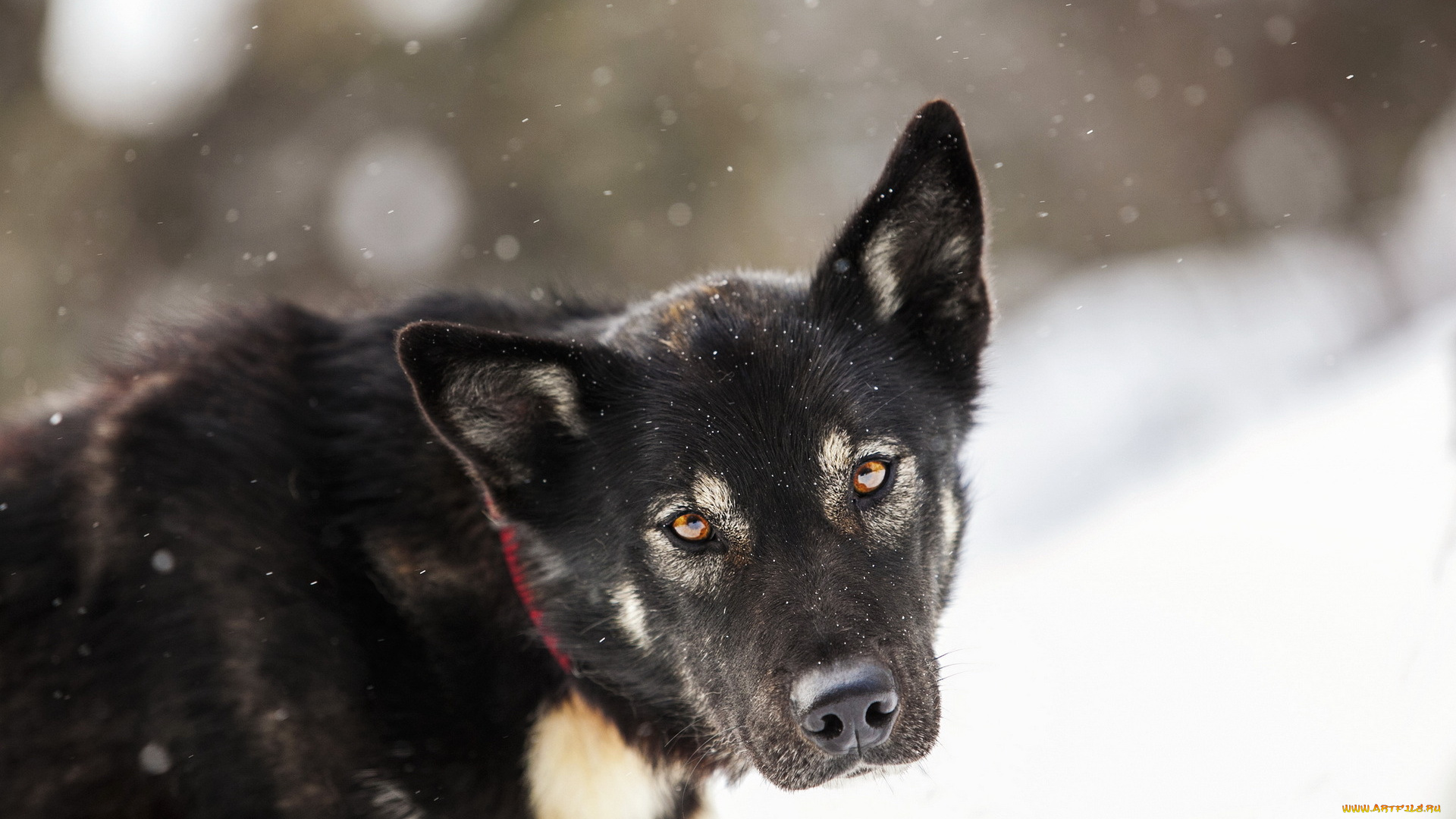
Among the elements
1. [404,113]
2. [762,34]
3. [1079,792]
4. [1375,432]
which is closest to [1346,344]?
[1375,432]

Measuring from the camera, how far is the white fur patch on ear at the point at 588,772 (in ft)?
9.06

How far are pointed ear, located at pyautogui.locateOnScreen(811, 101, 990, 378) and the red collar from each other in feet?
3.34

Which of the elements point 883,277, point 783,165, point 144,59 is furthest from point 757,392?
point 144,59

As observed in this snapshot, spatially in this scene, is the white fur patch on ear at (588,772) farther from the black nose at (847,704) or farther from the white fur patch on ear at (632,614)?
the black nose at (847,704)

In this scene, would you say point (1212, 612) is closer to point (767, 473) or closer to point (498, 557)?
point (767, 473)

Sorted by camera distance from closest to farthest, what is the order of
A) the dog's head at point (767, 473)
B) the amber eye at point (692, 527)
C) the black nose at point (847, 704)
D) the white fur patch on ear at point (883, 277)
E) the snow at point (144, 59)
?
the black nose at point (847, 704)
the dog's head at point (767, 473)
the amber eye at point (692, 527)
the white fur patch on ear at point (883, 277)
the snow at point (144, 59)

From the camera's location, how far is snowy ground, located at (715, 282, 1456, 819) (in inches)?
121

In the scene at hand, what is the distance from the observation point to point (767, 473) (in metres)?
2.55

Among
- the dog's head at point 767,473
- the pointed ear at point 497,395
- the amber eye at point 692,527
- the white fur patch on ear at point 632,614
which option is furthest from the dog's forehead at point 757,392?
the white fur patch on ear at point 632,614

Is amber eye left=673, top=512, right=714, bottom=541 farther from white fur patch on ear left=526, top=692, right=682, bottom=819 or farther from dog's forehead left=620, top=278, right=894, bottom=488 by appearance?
white fur patch on ear left=526, top=692, right=682, bottom=819

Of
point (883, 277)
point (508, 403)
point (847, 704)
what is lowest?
point (847, 704)

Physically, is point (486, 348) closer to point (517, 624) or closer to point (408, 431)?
point (408, 431)

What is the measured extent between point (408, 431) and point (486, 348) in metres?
0.52

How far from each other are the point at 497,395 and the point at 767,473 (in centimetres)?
68
